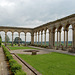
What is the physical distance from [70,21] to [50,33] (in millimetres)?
11363

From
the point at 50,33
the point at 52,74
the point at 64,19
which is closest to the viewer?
the point at 52,74

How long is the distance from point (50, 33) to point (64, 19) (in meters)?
9.57

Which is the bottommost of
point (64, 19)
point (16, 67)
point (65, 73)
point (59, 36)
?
point (65, 73)

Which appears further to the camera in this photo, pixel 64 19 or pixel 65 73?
pixel 64 19

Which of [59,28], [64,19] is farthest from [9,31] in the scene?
[64,19]

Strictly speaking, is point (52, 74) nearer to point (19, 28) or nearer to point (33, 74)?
point (33, 74)

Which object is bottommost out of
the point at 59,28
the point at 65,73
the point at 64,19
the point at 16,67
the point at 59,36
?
the point at 65,73

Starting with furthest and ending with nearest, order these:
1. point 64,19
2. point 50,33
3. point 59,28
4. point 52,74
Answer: point 50,33 < point 59,28 < point 64,19 < point 52,74

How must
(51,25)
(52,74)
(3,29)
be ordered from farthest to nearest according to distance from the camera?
(3,29) → (51,25) → (52,74)

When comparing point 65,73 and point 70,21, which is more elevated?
point 70,21

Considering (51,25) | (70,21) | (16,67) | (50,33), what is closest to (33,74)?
(16,67)

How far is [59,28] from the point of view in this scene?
26.9 metres

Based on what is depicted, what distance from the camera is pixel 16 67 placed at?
6375 millimetres

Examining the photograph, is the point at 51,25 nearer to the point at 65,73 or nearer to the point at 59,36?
the point at 59,36
